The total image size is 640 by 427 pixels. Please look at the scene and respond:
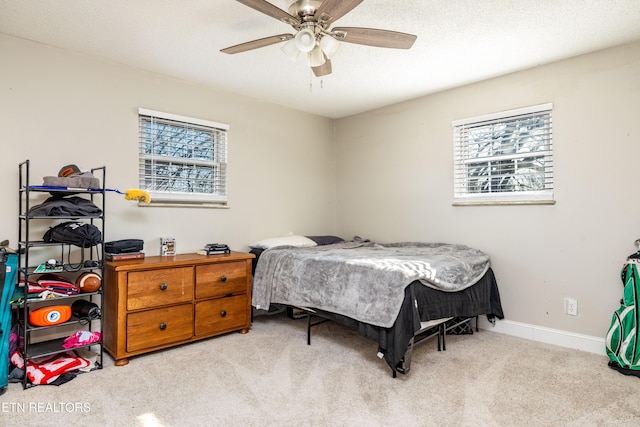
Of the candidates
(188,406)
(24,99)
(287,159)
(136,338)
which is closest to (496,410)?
(188,406)

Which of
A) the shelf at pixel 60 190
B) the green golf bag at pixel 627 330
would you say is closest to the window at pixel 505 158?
the green golf bag at pixel 627 330

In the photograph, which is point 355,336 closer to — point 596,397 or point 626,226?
point 596,397

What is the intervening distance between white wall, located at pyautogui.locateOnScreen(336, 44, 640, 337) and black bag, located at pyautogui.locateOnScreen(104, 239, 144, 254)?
2643mm

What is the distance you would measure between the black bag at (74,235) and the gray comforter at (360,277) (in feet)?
4.61

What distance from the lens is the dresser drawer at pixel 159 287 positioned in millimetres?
2580

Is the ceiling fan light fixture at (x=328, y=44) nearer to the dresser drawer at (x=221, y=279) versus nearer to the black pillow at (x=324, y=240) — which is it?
the dresser drawer at (x=221, y=279)

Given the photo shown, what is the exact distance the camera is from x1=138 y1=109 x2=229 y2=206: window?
10.5ft

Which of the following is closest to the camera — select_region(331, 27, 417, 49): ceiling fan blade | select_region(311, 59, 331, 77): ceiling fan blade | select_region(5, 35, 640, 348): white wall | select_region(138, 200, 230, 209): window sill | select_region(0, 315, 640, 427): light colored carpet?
select_region(0, 315, 640, 427): light colored carpet

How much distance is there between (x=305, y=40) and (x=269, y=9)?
0.25 m

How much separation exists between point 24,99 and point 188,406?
2.45 m

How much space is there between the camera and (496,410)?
6.32ft

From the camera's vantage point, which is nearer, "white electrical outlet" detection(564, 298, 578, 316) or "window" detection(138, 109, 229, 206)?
"white electrical outlet" detection(564, 298, 578, 316)

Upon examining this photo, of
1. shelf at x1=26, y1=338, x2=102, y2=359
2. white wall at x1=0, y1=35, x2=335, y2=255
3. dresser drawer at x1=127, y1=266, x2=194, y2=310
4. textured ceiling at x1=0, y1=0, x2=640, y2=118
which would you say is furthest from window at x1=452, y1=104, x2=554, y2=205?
shelf at x1=26, y1=338, x2=102, y2=359

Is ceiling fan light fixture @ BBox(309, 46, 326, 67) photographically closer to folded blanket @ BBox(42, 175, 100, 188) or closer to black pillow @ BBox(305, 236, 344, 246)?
folded blanket @ BBox(42, 175, 100, 188)
